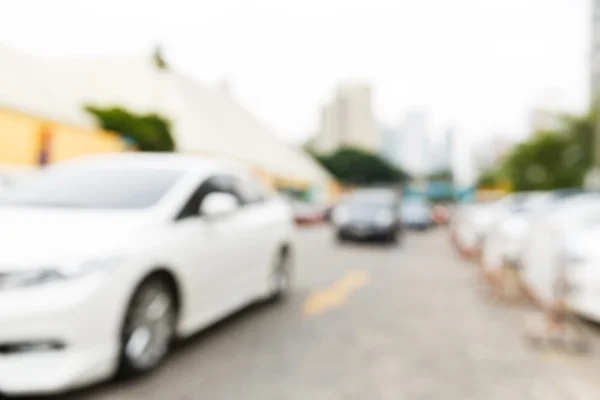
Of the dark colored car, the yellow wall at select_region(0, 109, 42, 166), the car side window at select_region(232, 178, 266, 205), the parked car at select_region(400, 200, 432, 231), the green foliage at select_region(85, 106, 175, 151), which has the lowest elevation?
the parked car at select_region(400, 200, 432, 231)

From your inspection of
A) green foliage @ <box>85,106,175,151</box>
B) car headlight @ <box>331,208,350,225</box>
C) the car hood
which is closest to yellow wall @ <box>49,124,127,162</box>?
green foliage @ <box>85,106,175,151</box>

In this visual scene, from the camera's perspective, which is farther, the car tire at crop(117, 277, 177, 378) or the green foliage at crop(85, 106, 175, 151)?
the green foliage at crop(85, 106, 175, 151)

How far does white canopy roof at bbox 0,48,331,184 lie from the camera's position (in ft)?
77.7

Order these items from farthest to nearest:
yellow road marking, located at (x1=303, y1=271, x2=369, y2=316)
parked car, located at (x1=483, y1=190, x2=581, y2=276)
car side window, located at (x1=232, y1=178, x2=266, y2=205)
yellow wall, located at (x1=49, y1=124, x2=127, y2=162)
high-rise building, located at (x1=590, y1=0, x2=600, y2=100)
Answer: high-rise building, located at (x1=590, y1=0, x2=600, y2=100), yellow wall, located at (x1=49, y1=124, x2=127, y2=162), parked car, located at (x1=483, y1=190, x2=581, y2=276), yellow road marking, located at (x1=303, y1=271, x2=369, y2=316), car side window, located at (x1=232, y1=178, x2=266, y2=205)

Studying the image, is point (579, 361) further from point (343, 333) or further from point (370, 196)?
point (370, 196)

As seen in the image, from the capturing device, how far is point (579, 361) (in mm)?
4645

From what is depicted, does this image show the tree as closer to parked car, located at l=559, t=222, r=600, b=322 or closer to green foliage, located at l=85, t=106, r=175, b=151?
green foliage, located at l=85, t=106, r=175, b=151

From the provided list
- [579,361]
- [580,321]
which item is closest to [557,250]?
[579,361]

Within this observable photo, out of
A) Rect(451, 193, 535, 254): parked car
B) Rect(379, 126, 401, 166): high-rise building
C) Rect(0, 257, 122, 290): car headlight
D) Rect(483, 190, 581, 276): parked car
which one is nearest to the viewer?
Rect(0, 257, 122, 290): car headlight

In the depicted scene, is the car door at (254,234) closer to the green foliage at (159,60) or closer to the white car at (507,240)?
the white car at (507,240)

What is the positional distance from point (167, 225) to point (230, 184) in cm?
156

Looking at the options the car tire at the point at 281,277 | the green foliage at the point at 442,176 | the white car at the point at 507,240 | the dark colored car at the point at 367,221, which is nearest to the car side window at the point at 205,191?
the car tire at the point at 281,277

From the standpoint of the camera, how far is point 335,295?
24.0 feet

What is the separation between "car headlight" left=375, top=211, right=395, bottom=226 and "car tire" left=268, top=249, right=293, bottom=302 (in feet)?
29.3
